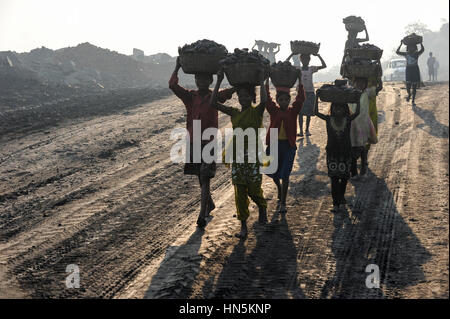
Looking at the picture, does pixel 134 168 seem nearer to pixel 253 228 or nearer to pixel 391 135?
pixel 253 228

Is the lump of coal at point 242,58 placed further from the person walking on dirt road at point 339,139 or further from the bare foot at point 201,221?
the bare foot at point 201,221

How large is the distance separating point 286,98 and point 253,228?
177 cm

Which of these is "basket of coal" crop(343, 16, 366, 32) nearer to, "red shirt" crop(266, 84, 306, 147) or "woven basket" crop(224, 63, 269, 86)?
"red shirt" crop(266, 84, 306, 147)

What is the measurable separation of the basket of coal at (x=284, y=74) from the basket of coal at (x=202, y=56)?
995mm

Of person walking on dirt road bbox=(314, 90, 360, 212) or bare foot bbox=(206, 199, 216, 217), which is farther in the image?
bare foot bbox=(206, 199, 216, 217)

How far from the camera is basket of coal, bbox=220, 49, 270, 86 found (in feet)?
17.8

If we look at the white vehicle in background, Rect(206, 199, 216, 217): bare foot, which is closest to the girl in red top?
Rect(206, 199, 216, 217): bare foot

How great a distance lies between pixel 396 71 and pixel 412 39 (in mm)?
16524

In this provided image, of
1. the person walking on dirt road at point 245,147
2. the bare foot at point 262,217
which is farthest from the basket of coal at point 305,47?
the bare foot at point 262,217

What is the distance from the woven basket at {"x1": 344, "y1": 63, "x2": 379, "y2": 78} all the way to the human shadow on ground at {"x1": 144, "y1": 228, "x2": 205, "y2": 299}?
12.6 ft

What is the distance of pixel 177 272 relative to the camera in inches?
197

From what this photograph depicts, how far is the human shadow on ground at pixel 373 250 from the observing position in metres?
4.65

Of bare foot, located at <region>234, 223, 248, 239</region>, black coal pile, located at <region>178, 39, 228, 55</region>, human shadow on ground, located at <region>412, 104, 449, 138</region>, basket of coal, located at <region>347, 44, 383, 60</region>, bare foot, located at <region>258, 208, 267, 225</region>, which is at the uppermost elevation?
basket of coal, located at <region>347, 44, 383, 60</region>
